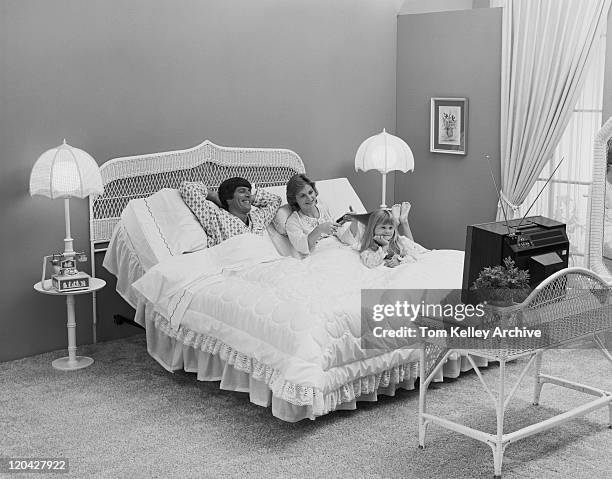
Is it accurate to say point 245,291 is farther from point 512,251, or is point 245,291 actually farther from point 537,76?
point 537,76

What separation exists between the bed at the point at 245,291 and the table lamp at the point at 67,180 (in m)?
0.34

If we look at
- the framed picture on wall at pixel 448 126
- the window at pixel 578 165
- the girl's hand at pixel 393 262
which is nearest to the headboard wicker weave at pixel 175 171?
the framed picture on wall at pixel 448 126

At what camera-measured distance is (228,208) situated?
5406mm

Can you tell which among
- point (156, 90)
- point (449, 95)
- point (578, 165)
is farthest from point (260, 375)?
point (449, 95)

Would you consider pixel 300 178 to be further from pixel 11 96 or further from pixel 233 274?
pixel 11 96

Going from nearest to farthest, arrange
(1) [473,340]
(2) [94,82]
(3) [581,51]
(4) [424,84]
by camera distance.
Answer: (1) [473,340] → (2) [94,82] → (3) [581,51] → (4) [424,84]

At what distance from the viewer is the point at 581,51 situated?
5.66 m

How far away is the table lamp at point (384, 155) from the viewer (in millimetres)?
6203

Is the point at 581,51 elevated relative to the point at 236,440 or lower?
elevated

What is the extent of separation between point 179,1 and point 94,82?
0.80m

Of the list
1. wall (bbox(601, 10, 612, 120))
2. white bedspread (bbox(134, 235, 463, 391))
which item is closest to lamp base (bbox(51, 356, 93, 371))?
white bedspread (bbox(134, 235, 463, 391))

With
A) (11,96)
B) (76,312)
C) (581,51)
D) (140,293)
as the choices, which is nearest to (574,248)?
(581,51)

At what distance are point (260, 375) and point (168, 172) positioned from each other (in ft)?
6.40

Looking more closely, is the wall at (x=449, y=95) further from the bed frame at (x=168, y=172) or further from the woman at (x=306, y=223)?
the woman at (x=306, y=223)
